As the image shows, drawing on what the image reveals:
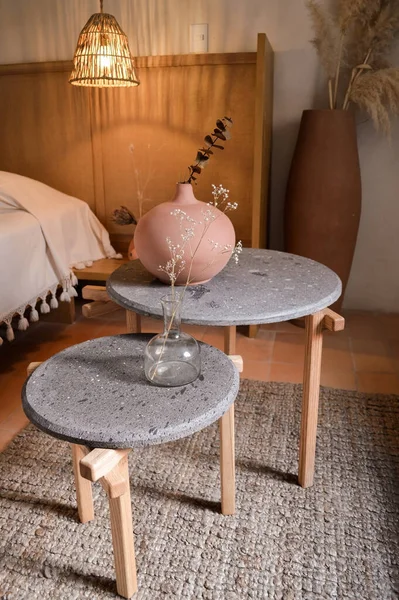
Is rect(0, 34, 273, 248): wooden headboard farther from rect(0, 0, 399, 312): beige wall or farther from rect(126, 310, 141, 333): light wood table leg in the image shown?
rect(126, 310, 141, 333): light wood table leg

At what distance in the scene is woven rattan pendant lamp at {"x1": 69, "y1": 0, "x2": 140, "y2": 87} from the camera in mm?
2178

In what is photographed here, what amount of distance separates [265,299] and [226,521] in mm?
598

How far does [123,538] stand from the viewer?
102 centimetres

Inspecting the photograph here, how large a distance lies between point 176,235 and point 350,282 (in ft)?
6.12

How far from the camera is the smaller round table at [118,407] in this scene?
92 cm

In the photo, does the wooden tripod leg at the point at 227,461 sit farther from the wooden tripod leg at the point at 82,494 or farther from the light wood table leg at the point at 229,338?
the light wood table leg at the point at 229,338

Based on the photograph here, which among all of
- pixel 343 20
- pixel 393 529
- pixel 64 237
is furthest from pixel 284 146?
pixel 393 529

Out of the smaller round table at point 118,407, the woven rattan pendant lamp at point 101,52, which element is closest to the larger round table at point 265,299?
the smaller round table at point 118,407

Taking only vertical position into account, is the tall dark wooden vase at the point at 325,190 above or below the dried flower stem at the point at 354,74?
below

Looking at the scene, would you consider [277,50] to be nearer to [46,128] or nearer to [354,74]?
[354,74]

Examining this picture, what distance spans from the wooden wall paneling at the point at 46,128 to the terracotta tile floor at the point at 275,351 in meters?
0.77

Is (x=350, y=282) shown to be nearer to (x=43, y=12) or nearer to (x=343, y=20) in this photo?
(x=343, y=20)

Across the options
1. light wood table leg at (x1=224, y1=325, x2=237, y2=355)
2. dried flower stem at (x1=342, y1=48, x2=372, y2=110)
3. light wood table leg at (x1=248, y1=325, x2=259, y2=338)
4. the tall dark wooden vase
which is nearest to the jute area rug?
light wood table leg at (x1=224, y1=325, x2=237, y2=355)

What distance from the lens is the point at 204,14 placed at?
2.57m
